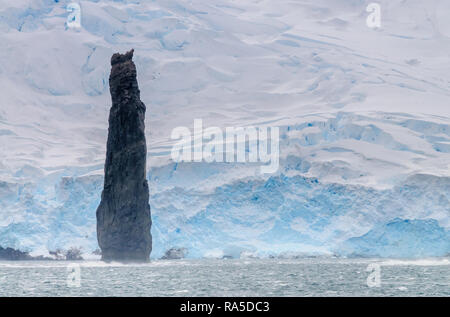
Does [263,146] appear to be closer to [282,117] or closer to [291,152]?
[291,152]

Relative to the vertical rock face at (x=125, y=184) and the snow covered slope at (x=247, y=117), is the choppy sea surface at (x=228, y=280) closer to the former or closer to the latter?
the vertical rock face at (x=125, y=184)

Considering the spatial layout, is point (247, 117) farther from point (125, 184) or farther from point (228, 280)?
point (228, 280)

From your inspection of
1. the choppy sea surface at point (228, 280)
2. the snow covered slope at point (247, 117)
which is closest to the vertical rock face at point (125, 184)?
the choppy sea surface at point (228, 280)

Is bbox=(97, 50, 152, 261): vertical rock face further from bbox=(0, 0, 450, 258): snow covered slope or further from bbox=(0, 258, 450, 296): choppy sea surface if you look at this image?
bbox=(0, 0, 450, 258): snow covered slope

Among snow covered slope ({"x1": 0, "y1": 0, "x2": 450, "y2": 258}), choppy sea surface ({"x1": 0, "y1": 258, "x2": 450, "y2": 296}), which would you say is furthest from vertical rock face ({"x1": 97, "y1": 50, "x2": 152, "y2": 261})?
snow covered slope ({"x1": 0, "y1": 0, "x2": 450, "y2": 258})
